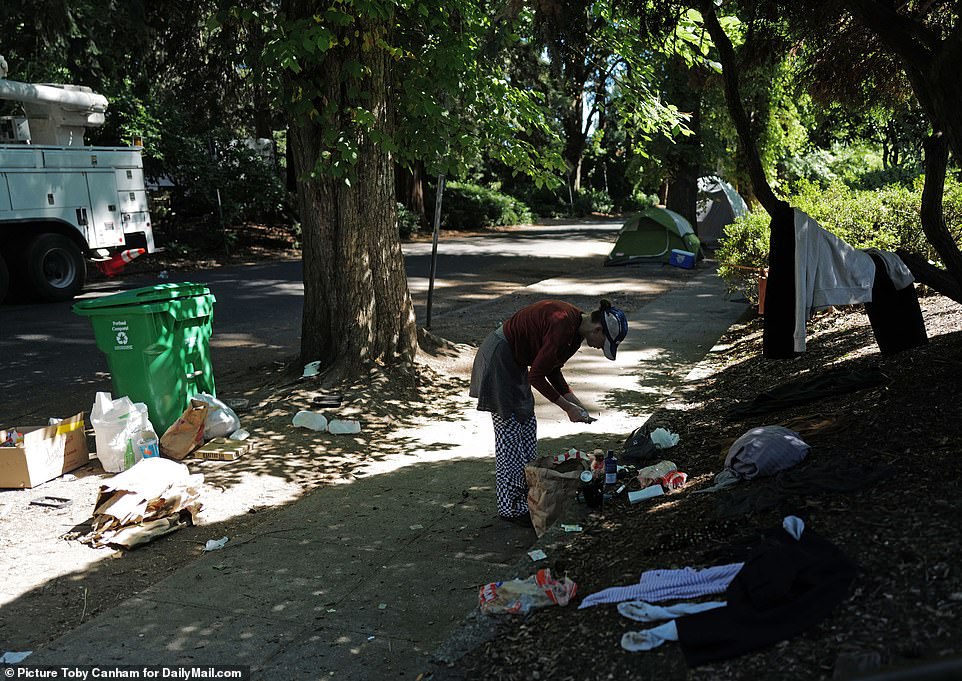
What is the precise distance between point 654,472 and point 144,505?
3184 millimetres

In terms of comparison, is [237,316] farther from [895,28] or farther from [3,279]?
[895,28]

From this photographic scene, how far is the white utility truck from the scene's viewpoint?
555 inches

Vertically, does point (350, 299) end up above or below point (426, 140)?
below

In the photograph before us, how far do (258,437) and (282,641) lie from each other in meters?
3.52

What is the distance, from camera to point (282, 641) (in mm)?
4105

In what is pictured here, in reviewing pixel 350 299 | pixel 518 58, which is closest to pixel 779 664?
pixel 350 299

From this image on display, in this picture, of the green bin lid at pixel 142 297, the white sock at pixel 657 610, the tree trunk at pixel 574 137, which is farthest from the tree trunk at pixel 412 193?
the white sock at pixel 657 610

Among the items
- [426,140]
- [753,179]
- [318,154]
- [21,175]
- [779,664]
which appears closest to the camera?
[779,664]

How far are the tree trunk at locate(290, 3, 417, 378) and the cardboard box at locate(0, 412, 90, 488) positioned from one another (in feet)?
8.15

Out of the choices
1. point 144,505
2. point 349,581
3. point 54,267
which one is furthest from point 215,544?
point 54,267

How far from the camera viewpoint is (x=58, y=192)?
575 inches

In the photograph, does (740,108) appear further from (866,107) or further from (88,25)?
(88,25)

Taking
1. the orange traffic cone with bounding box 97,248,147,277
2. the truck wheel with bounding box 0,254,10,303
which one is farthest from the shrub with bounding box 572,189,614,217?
the truck wheel with bounding box 0,254,10,303

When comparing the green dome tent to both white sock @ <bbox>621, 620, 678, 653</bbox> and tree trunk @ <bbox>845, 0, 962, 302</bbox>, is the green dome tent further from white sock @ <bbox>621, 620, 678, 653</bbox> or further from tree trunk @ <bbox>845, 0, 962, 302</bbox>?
white sock @ <bbox>621, 620, 678, 653</bbox>
